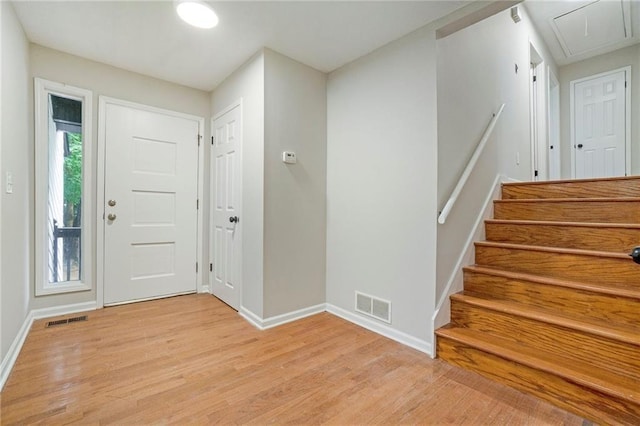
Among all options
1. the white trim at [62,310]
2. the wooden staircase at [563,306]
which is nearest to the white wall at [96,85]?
the white trim at [62,310]

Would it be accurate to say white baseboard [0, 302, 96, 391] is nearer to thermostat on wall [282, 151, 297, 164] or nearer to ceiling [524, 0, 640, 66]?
thermostat on wall [282, 151, 297, 164]

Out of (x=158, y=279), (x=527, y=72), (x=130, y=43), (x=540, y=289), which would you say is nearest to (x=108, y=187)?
(x=158, y=279)

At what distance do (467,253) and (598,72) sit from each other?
161 inches

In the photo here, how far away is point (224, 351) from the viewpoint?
2.03 m

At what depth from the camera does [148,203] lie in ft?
10.0

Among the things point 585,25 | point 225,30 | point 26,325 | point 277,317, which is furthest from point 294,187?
point 585,25

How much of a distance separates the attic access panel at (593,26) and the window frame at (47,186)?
531cm

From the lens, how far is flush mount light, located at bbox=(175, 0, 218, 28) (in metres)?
1.91

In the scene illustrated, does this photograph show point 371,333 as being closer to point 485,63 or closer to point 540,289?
point 540,289

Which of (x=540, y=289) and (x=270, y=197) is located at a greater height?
(x=270, y=197)

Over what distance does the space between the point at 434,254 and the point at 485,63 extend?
6.38ft

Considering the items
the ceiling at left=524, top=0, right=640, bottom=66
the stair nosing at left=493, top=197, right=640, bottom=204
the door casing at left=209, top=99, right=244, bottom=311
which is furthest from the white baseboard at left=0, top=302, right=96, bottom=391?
the ceiling at left=524, top=0, right=640, bottom=66

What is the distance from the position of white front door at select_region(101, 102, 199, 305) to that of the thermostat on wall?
1389 mm

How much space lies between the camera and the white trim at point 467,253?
2064 millimetres
